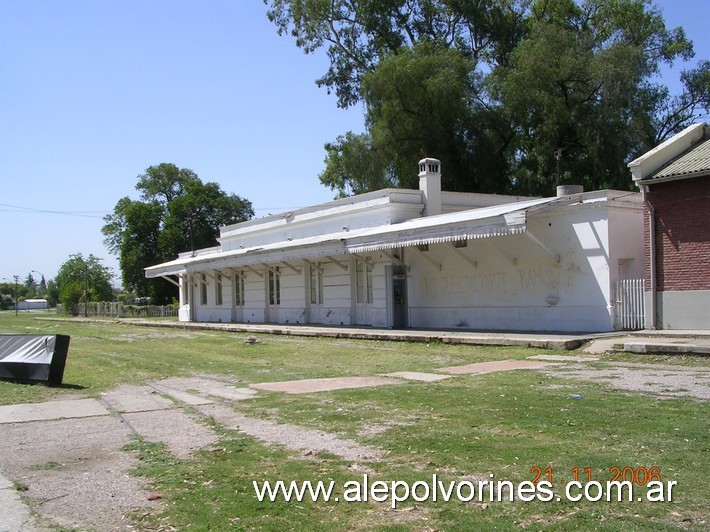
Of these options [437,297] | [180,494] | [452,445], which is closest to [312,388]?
[452,445]

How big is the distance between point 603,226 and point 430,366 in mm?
7950

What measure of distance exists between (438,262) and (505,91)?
17.0 m

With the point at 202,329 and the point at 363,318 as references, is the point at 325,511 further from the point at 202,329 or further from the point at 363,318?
the point at 202,329

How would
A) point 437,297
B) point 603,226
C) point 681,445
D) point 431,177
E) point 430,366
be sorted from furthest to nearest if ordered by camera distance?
1. point 431,177
2. point 437,297
3. point 603,226
4. point 430,366
5. point 681,445

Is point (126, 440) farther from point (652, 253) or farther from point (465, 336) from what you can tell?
point (652, 253)

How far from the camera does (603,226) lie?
784 inches

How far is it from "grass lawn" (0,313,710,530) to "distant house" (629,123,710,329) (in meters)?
7.96

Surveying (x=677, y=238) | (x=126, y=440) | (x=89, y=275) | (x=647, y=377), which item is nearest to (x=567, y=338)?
(x=677, y=238)

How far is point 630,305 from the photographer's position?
776 inches

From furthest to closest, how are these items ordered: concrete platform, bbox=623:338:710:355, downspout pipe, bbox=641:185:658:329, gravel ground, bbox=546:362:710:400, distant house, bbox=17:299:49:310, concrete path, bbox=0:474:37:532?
distant house, bbox=17:299:49:310 < downspout pipe, bbox=641:185:658:329 < concrete platform, bbox=623:338:710:355 < gravel ground, bbox=546:362:710:400 < concrete path, bbox=0:474:37:532

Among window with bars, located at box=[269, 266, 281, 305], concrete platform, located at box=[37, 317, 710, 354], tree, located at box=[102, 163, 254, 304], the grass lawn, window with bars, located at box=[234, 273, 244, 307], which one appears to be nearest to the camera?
the grass lawn

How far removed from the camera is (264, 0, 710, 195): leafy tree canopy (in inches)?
1422

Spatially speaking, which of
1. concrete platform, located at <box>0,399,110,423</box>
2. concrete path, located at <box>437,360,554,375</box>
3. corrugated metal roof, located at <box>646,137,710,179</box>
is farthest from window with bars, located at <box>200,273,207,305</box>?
concrete platform, located at <box>0,399,110,423</box>

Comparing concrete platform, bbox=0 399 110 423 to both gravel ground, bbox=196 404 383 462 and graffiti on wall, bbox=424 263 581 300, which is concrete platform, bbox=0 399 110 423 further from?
graffiti on wall, bbox=424 263 581 300
